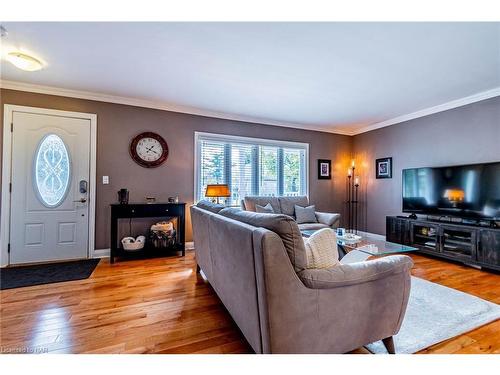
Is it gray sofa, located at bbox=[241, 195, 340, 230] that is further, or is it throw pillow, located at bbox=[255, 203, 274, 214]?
gray sofa, located at bbox=[241, 195, 340, 230]

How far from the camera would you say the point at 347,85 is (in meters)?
3.23

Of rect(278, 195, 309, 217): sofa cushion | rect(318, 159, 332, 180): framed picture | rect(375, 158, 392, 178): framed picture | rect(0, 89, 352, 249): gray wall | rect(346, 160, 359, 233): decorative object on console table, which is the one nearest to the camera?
rect(0, 89, 352, 249): gray wall

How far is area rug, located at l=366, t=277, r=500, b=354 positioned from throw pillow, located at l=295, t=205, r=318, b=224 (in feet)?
6.66

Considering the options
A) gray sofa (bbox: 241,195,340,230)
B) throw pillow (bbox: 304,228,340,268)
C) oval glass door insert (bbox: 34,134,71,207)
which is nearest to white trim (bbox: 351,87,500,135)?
gray sofa (bbox: 241,195,340,230)

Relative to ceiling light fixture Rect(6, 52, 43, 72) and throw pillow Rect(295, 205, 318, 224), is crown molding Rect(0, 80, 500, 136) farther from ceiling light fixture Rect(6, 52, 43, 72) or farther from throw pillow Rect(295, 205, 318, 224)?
throw pillow Rect(295, 205, 318, 224)

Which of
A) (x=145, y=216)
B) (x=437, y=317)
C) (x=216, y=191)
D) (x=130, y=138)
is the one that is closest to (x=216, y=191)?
(x=216, y=191)

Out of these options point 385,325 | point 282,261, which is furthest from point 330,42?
point 385,325

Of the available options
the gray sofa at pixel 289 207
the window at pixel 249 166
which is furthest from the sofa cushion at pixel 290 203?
the window at pixel 249 166

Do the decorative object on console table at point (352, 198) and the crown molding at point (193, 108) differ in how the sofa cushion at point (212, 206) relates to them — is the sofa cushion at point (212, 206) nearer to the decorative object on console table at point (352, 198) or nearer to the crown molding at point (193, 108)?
the crown molding at point (193, 108)

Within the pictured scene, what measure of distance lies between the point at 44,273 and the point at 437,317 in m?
4.09

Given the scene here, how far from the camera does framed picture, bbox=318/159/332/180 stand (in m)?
5.38

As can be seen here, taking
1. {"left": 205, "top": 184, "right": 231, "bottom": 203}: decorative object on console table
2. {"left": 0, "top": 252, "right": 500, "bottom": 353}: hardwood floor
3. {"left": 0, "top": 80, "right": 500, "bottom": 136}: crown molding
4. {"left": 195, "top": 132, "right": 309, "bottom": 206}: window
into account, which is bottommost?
{"left": 0, "top": 252, "right": 500, "bottom": 353}: hardwood floor

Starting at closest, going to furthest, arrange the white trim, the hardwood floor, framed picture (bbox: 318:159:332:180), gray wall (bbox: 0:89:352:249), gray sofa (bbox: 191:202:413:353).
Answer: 1. gray sofa (bbox: 191:202:413:353)
2. the hardwood floor
3. the white trim
4. gray wall (bbox: 0:89:352:249)
5. framed picture (bbox: 318:159:332:180)

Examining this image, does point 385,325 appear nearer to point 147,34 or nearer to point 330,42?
point 330,42
